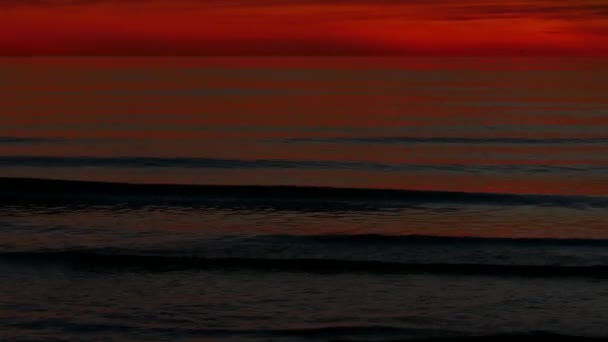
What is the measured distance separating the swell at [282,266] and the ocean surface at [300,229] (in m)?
0.05

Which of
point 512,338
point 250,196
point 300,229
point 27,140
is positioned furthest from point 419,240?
point 27,140

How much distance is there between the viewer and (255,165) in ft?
90.2

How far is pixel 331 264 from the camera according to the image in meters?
14.0

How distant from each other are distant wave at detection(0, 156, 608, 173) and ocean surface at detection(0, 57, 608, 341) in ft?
0.28

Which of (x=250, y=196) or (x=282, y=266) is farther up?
(x=250, y=196)

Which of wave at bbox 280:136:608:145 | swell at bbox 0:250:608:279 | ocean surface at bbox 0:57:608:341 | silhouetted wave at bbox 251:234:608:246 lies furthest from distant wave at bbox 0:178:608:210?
wave at bbox 280:136:608:145

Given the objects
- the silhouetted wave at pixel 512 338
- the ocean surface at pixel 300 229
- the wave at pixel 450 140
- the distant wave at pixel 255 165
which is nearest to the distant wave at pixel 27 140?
the ocean surface at pixel 300 229

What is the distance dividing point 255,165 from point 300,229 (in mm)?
10630

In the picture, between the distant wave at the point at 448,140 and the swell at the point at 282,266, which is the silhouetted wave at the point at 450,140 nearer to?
the distant wave at the point at 448,140

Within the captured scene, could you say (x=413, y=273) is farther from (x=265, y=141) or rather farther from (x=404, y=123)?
(x=404, y=123)

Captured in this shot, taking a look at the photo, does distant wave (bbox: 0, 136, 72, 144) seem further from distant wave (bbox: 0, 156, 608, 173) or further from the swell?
the swell

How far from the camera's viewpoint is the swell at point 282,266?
13500 millimetres

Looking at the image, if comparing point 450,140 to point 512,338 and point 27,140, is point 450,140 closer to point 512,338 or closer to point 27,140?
point 27,140

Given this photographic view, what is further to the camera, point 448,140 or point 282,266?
point 448,140
